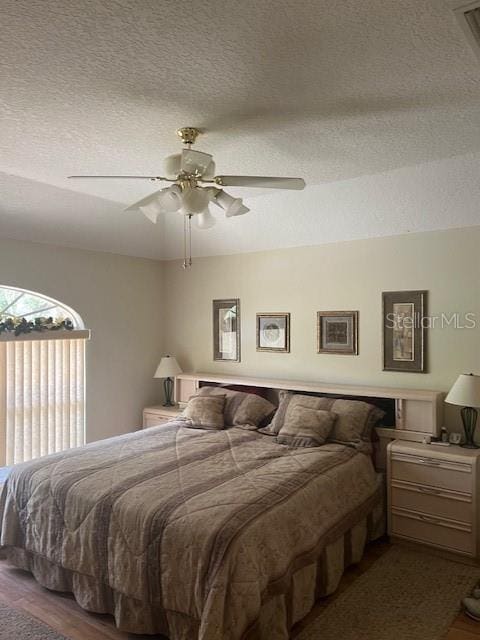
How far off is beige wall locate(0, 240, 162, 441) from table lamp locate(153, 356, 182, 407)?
21 centimetres

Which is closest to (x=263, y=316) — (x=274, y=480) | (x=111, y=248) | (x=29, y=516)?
(x=111, y=248)

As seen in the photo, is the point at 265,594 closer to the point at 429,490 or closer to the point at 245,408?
the point at 429,490

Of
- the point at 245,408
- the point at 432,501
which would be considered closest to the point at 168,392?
the point at 245,408

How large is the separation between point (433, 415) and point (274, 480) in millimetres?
1510

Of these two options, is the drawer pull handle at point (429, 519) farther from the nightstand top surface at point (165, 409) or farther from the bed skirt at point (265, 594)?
the nightstand top surface at point (165, 409)

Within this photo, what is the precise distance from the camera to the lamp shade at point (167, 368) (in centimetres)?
500

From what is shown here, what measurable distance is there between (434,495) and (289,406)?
125 cm

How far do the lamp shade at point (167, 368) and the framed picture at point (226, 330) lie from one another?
1.45 feet

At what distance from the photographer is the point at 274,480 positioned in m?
2.76

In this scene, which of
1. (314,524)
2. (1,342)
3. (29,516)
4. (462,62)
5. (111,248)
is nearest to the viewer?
(462,62)

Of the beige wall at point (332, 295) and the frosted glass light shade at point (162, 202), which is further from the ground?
the frosted glass light shade at point (162, 202)

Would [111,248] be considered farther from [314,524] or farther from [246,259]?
[314,524]

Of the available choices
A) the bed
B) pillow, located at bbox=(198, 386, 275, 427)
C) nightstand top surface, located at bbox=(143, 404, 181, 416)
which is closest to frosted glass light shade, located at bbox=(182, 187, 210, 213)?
the bed

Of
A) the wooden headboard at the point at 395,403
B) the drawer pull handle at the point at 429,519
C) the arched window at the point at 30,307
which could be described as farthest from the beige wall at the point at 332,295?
the arched window at the point at 30,307
